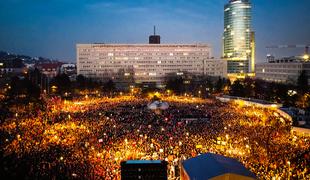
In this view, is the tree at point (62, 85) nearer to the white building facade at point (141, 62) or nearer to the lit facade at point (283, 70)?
the white building facade at point (141, 62)

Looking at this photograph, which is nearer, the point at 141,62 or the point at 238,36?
the point at 141,62

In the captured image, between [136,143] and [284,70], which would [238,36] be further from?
[136,143]

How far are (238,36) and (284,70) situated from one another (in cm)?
6575

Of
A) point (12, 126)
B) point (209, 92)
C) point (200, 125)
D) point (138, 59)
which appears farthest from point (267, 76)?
point (12, 126)

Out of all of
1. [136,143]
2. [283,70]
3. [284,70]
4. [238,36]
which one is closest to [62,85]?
[136,143]

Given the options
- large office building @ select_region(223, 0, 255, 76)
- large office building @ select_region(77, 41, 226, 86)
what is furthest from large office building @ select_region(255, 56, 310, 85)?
large office building @ select_region(223, 0, 255, 76)

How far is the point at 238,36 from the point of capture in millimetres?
148875

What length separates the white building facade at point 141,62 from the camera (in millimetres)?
107750

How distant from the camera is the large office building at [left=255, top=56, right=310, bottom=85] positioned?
77500 mm

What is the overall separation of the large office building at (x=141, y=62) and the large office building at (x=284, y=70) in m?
15.8

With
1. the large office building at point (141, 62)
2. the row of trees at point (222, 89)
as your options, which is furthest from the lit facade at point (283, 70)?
the large office building at point (141, 62)

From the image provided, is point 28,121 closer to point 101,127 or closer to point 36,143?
point 101,127

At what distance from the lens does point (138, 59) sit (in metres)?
109

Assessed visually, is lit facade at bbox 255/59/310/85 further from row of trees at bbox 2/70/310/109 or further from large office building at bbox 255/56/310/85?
row of trees at bbox 2/70/310/109
